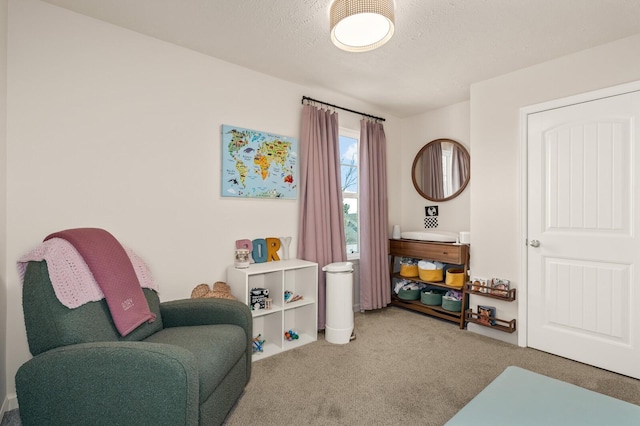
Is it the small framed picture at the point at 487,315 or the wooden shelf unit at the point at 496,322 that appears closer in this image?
Answer: the wooden shelf unit at the point at 496,322

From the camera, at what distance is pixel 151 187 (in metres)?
2.34

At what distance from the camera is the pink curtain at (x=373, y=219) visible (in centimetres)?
360

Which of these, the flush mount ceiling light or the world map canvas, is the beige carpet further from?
the flush mount ceiling light

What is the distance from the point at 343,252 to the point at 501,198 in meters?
1.54

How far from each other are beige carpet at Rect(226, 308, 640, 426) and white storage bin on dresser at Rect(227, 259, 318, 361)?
0.17 metres

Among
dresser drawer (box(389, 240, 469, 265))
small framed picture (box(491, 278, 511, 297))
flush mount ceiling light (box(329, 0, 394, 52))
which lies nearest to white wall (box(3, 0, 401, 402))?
flush mount ceiling light (box(329, 0, 394, 52))

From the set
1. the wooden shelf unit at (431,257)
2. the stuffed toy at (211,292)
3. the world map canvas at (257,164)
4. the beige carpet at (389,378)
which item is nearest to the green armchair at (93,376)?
→ the beige carpet at (389,378)

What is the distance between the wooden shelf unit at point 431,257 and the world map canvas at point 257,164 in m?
1.49

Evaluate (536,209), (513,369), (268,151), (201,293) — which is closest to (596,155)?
(536,209)

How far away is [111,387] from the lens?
1.27m

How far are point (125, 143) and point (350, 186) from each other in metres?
2.26

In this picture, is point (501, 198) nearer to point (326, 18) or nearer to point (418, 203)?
point (418, 203)

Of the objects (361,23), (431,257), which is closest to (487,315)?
(431,257)

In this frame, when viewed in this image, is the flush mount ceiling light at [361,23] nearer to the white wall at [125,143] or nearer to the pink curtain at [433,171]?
the white wall at [125,143]
